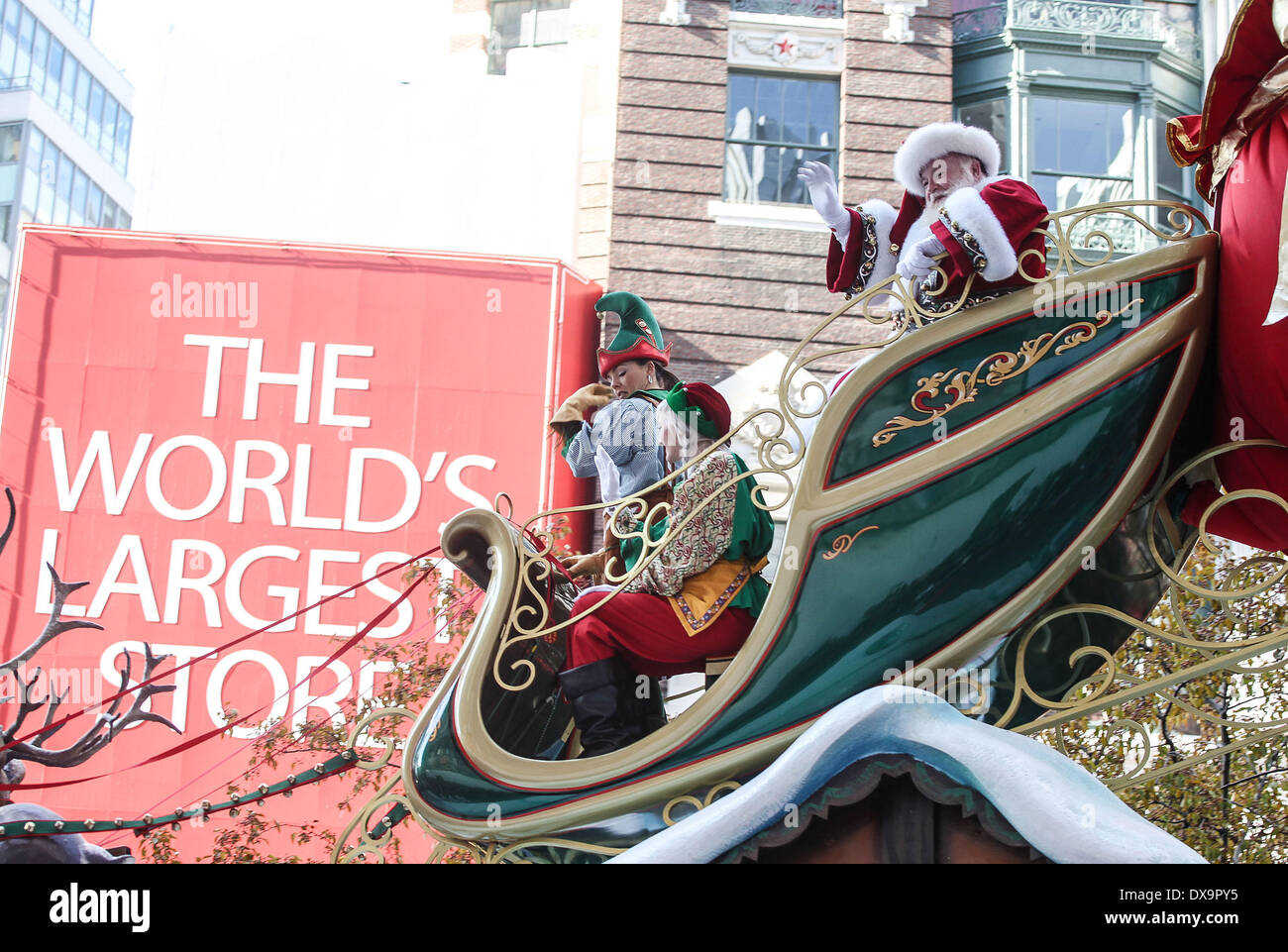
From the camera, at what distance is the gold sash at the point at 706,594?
4.35m

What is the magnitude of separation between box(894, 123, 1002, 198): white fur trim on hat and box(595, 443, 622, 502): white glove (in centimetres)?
144

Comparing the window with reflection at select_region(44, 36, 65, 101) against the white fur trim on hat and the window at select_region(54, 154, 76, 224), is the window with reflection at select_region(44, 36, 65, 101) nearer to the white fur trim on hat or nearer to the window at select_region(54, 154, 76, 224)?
the window at select_region(54, 154, 76, 224)

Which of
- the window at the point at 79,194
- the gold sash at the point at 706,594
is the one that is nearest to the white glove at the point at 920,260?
the gold sash at the point at 706,594

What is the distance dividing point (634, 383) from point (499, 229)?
8925mm

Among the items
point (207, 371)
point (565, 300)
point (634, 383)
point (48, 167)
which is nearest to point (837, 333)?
point (565, 300)

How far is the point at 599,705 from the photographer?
4379 millimetres

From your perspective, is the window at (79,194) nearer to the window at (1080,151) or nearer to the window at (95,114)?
the window at (95,114)

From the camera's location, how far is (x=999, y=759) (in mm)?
3564

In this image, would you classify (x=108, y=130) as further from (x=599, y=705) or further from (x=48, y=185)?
(x=599, y=705)

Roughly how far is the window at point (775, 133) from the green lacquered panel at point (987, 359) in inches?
351

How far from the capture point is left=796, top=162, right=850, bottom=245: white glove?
15.3ft

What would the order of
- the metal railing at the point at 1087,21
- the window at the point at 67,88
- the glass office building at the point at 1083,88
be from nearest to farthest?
1. the glass office building at the point at 1083,88
2. the metal railing at the point at 1087,21
3. the window at the point at 67,88

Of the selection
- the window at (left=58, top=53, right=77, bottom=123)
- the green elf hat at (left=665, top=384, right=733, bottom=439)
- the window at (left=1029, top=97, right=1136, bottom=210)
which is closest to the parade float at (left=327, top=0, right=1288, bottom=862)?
the green elf hat at (left=665, top=384, right=733, bottom=439)
